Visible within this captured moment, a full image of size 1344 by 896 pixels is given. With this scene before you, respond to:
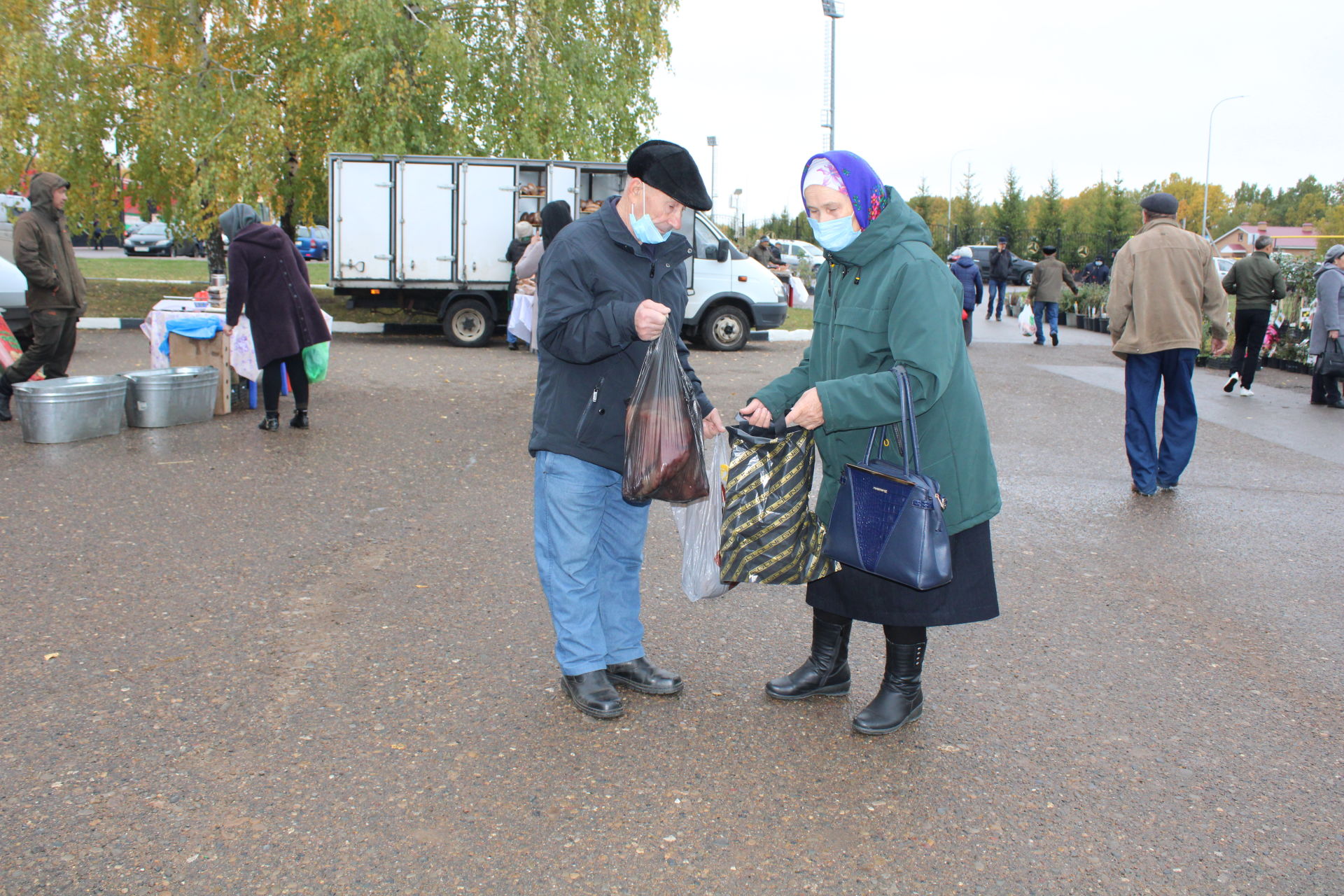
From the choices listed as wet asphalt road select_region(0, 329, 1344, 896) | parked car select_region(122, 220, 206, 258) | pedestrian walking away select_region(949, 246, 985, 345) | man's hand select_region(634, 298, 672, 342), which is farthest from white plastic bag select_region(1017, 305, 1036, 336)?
parked car select_region(122, 220, 206, 258)

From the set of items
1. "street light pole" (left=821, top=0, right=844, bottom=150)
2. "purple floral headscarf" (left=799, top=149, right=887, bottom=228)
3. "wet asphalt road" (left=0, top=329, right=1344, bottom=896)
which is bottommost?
"wet asphalt road" (left=0, top=329, right=1344, bottom=896)

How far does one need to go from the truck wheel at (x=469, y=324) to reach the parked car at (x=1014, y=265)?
529 inches

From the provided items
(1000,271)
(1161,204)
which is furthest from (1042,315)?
(1161,204)

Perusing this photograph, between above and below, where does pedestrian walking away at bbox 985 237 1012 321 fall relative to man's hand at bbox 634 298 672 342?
above

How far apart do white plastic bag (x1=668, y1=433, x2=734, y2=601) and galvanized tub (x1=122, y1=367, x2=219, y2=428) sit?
626 centimetres

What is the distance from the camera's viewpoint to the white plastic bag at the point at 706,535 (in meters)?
3.83

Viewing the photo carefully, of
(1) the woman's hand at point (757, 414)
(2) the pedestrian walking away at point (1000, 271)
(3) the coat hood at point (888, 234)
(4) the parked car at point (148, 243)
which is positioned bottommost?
(1) the woman's hand at point (757, 414)

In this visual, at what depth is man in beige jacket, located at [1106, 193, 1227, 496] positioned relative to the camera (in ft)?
23.1

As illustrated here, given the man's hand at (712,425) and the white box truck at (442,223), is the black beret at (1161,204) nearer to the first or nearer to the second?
the man's hand at (712,425)

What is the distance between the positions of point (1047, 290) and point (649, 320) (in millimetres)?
16809

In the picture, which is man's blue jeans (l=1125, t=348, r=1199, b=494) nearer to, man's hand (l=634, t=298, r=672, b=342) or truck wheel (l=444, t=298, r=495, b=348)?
man's hand (l=634, t=298, r=672, b=342)

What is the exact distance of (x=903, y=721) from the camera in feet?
12.0

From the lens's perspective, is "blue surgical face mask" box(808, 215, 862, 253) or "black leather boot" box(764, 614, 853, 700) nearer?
"blue surgical face mask" box(808, 215, 862, 253)

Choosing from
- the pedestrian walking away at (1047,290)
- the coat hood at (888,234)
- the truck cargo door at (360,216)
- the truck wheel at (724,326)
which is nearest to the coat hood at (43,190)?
the truck cargo door at (360,216)
